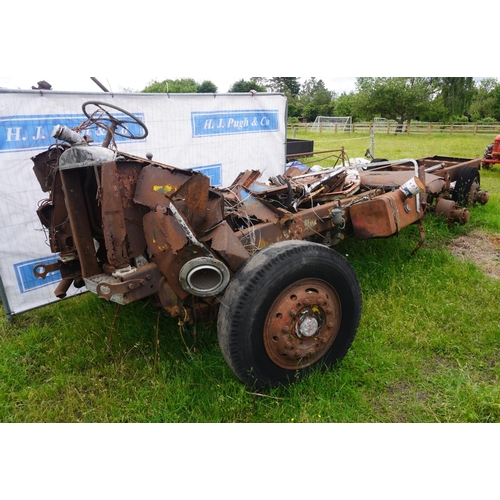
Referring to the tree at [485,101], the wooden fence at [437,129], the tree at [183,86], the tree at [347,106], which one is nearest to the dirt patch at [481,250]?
the wooden fence at [437,129]

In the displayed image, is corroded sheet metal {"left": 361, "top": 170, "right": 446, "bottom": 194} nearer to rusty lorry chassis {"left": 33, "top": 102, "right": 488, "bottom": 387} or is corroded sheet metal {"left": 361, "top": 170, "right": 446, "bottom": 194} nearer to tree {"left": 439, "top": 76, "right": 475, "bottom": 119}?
rusty lorry chassis {"left": 33, "top": 102, "right": 488, "bottom": 387}

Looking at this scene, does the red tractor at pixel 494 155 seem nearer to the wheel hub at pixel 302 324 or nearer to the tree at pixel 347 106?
the wheel hub at pixel 302 324

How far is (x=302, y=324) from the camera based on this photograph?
2580 mm

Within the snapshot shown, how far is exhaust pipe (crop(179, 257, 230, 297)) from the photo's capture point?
92.4 inches

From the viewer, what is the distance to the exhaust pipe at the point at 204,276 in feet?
7.70

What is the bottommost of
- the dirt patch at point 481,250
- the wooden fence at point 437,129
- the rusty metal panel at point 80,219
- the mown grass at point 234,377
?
the mown grass at point 234,377

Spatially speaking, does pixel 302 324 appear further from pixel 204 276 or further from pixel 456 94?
pixel 456 94

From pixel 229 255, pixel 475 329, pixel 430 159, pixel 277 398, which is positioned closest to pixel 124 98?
pixel 229 255

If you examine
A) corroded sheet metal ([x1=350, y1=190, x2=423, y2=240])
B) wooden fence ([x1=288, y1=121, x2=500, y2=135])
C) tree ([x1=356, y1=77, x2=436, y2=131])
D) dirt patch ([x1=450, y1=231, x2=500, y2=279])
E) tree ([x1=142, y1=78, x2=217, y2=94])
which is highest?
tree ([x1=142, y1=78, x2=217, y2=94])

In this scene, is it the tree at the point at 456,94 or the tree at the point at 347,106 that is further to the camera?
the tree at the point at 347,106

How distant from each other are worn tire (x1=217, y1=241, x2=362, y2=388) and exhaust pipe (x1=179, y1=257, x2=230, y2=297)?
8 cm

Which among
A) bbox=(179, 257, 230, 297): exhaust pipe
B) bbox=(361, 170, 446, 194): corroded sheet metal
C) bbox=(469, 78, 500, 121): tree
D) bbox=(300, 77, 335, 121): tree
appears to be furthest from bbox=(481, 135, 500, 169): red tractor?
bbox=(300, 77, 335, 121): tree

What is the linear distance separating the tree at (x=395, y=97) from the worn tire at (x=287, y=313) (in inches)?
1757

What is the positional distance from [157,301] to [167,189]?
34.5 inches
